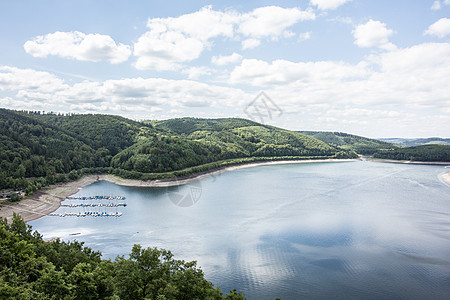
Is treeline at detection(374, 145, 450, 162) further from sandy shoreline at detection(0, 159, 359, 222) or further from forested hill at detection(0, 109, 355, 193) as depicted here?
sandy shoreline at detection(0, 159, 359, 222)

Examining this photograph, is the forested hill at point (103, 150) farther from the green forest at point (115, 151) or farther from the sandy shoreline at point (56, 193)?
the sandy shoreline at point (56, 193)

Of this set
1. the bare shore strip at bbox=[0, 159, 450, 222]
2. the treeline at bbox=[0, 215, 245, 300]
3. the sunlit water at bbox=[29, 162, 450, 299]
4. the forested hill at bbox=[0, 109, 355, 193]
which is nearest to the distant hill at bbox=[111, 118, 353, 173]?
the forested hill at bbox=[0, 109, 355, 193]

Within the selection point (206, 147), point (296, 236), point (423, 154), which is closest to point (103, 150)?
point (206, 147)

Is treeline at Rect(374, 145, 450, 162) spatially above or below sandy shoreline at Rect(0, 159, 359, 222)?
above

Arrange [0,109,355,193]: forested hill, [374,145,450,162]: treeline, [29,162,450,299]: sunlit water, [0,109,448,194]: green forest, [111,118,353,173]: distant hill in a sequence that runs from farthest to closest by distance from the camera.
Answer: [374,145,450,162]: treeline → [111,118,353,173]: distant hill → [0,109,448,194]: green forest → [0,109,355,193]: forested hill → [29,162,450,299]: sunlit water

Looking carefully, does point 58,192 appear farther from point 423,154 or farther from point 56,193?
point 423,154

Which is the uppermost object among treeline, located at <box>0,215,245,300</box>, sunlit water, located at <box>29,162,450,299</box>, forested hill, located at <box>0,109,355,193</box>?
forested hill, located at <box>0,109,355,193</box>
